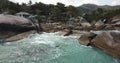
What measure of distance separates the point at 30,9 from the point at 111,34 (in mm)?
65613

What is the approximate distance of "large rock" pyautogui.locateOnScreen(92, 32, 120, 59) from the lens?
14557mm

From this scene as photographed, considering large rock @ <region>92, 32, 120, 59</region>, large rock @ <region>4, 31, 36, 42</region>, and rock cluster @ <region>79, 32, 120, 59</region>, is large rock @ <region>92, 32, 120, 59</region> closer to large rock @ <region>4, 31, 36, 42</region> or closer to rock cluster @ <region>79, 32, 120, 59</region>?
rock cluster @ <region>79, 32, 120, 59</region>

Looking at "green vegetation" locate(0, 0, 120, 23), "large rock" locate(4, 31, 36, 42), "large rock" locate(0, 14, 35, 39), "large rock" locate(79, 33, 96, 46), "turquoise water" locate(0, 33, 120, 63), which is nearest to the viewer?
"turquoise water" locate(0, 33, 120, 63)

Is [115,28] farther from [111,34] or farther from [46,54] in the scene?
[46,54]

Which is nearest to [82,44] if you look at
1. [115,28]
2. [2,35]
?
[2,35]

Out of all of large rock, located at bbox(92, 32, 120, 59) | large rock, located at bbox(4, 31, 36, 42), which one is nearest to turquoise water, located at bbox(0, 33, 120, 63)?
large rock, located at bbox(92, 32, 120, 59)

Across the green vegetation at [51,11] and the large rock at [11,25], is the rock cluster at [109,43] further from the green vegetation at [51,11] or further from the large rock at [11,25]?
the green vegetation at [51,11]

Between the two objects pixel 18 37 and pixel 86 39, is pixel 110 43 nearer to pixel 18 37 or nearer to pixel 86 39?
pixel 86 39

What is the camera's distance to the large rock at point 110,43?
47.8 feet

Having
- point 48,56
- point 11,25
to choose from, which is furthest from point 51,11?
point 48,56

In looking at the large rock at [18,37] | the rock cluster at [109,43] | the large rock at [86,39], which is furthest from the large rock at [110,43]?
the large rock at [18,37]

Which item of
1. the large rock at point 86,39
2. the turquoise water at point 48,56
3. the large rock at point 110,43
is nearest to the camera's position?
the turquoise water at point 48,56

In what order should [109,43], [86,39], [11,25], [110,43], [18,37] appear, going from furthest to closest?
[18,37] → [86,39] → [11,25] → [109,43] → [110,43]

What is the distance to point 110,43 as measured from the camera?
1534 centimetres
